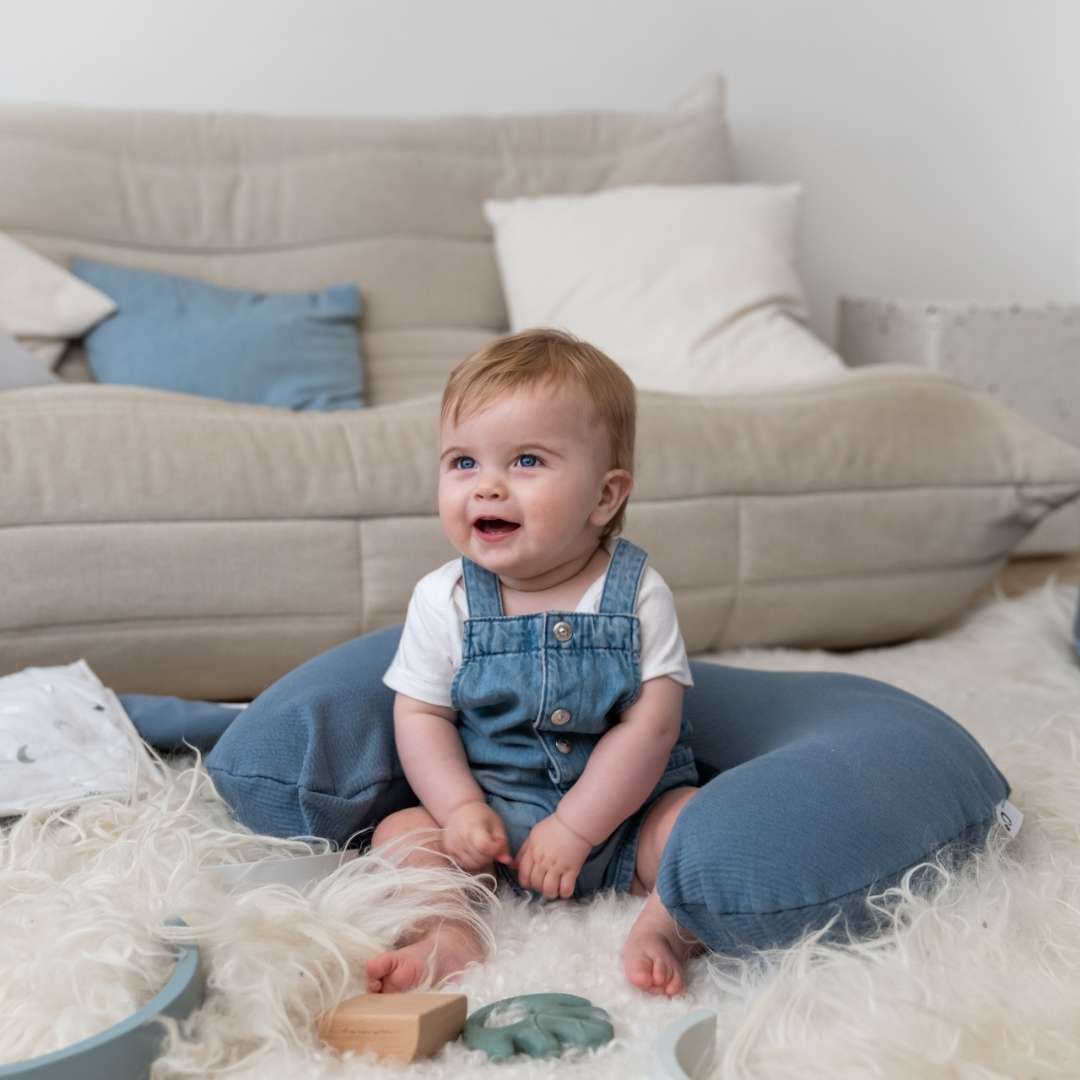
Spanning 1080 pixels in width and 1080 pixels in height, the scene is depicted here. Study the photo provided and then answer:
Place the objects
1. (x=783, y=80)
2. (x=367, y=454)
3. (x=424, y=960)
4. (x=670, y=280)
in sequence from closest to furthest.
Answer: (x=424, y=960) → (x=367, y=454) → (x=670, y=280) → (x=783, y=80)

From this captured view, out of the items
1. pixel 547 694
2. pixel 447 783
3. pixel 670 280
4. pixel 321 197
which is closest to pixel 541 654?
pixel 547 694

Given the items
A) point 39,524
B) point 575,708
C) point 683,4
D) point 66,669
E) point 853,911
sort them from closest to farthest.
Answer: point 853,911 < point 575,708 < point 66,669 < point 39,524 < point 683,4

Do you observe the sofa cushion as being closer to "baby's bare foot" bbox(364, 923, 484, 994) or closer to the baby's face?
the baby's face

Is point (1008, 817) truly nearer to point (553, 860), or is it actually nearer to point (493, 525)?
point (553, 860)

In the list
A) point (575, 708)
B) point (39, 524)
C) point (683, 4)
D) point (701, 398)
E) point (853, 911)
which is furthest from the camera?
point (683, 4)

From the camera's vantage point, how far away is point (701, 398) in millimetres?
1997

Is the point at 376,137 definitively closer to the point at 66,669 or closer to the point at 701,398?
the point at 701,398

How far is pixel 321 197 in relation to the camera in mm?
2529

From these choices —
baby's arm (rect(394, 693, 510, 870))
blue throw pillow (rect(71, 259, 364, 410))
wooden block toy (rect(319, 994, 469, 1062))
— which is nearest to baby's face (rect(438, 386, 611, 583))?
baby's arm (rect(394, 693, 510, 870))

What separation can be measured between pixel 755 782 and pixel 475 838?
231 mm

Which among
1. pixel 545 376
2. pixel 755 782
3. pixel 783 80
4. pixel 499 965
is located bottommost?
pixel 499 965

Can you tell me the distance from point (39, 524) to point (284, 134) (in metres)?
1.20

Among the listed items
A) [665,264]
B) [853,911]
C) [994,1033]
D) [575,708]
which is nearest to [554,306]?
[665,264]

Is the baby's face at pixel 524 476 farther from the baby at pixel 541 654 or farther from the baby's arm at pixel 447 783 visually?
the baby's arm at pixel 447 783
